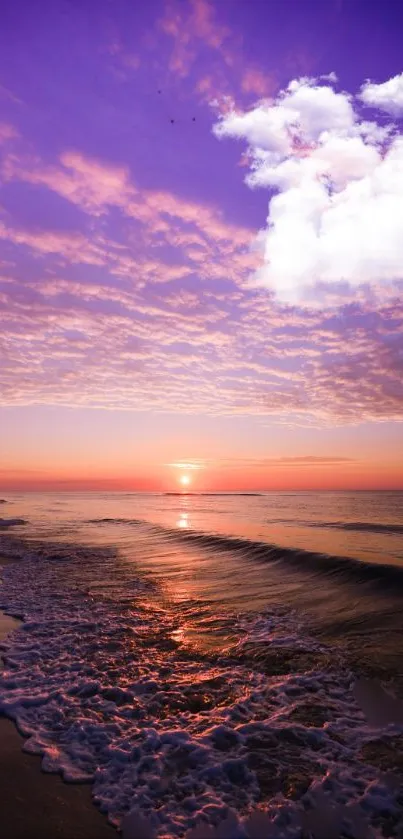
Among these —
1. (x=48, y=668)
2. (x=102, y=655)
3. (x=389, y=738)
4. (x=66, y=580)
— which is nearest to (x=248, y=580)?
(x=66, y=580)

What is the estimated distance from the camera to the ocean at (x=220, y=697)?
4.46 meters

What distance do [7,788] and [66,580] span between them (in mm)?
11768

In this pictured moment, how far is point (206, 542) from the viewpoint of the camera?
24609 millimetres

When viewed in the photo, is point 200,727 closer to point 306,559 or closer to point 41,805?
point 41,805

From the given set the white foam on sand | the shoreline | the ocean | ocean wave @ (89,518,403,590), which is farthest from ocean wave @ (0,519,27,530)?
the shoreline

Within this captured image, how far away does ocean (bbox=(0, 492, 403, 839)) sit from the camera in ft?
14.6

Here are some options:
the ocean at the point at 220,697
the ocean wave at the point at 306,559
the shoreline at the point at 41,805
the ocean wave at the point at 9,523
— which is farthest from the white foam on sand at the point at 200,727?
the ocean wave at the point at 9,523

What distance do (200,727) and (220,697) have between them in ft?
3.21

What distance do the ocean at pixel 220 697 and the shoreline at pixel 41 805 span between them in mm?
161

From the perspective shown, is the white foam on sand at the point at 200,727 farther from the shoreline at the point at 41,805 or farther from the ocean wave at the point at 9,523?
the ocean wave at the point at 9,523

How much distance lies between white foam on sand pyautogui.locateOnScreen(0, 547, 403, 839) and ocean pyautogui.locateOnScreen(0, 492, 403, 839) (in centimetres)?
2

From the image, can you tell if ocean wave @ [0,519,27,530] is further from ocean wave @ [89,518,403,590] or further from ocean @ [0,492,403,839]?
ocean @ [0,492,403,839]

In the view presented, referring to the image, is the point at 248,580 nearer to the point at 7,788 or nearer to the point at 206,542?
the point at 206,542

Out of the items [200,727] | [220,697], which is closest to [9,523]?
→ [220,697]
